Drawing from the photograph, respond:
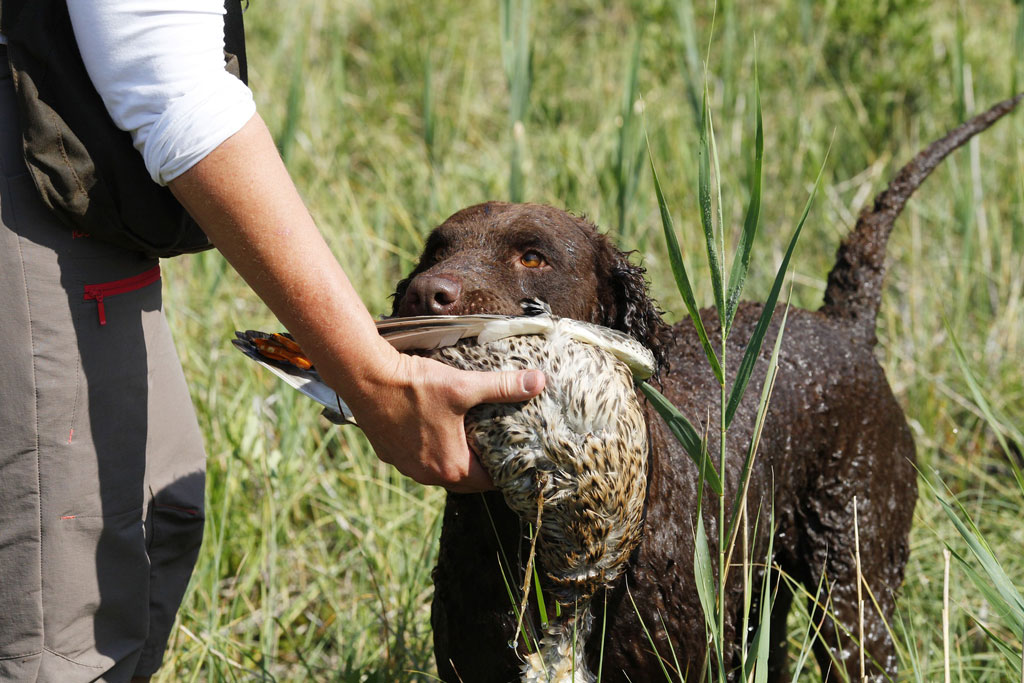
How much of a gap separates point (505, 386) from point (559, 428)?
0.12m

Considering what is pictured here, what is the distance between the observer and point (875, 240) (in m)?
2.98

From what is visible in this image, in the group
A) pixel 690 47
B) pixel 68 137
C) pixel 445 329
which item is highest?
pixel 690 47

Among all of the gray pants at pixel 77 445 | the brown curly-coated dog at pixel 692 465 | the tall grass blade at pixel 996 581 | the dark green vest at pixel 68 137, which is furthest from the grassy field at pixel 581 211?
the dark green vest at pixel 68 137

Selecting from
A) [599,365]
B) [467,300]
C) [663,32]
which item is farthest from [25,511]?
[663,32]

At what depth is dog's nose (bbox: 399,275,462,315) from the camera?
1.79 meters

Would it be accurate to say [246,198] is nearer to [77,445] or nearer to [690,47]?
[77,445]

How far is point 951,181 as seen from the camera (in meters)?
4.38

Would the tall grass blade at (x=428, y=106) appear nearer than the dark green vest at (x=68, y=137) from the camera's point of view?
No

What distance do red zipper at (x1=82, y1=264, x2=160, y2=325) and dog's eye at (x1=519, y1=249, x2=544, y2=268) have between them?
75 cm

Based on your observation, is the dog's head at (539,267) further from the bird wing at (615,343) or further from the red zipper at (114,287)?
the red zipper at (114,287)

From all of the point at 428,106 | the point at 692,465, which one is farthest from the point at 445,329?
the point at 428,106

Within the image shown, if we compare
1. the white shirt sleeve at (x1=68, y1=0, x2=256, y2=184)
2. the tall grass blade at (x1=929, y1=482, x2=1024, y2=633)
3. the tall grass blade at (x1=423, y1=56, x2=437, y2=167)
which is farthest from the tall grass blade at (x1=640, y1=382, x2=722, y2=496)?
the tall grass blade at (x1=423, y1=56, x2=437, y2=167)

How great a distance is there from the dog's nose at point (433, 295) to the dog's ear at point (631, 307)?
1.65 feet

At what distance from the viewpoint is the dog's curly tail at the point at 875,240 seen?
2.97 metres
